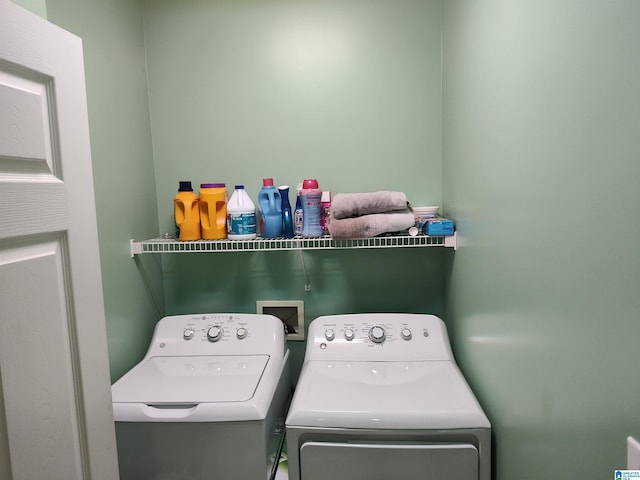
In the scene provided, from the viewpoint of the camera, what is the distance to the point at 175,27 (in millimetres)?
1924

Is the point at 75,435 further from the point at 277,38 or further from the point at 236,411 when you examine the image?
the point at 277,38

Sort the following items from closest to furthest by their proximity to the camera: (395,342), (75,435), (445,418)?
(75,435) < (445,418) < (395,342)

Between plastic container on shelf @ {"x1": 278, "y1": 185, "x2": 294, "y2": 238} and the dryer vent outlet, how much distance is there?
0.38 metres

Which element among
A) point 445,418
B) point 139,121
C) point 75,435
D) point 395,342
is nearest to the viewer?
point 75,435

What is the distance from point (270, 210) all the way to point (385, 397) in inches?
35.5

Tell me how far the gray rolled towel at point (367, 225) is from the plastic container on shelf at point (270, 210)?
27cm

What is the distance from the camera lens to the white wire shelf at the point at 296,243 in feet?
5.61

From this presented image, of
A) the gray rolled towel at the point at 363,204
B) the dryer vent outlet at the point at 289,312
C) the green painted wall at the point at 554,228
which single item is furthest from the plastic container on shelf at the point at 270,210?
the green painted wall at the point at 554,228

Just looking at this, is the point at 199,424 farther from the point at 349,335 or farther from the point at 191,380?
the point at 349,335

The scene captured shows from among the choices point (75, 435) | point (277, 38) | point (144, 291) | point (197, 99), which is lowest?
point (75, 435)

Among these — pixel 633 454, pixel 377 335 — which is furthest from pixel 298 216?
pixel 633 454

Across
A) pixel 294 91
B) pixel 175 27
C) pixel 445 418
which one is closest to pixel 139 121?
pixel 175 27

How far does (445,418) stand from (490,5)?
1261 millimetres

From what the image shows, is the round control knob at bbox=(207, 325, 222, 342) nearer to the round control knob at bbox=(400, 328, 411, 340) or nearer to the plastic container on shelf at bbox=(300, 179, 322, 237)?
the plastic container on shelf at bbox=(300, 179, 322, 237)
